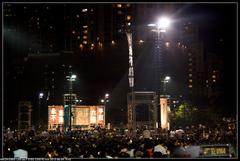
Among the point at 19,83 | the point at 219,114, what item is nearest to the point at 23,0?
the point at 219,114

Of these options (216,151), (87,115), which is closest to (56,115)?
(87,115)

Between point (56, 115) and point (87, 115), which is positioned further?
point (87, 115)

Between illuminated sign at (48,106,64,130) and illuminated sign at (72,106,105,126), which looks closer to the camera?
illuminated sign at (48,106,64,130)

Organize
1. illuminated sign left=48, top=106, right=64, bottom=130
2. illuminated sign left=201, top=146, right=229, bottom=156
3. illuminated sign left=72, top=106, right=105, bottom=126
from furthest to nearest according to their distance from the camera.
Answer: illuminated sign left=72, top=106, right=105, bottom=126
illuminated sign left=48, top=106, right=64, bottom=130
illuminated sign left=201, top=146, right=229, bottom=156

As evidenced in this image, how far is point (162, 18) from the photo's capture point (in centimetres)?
1645

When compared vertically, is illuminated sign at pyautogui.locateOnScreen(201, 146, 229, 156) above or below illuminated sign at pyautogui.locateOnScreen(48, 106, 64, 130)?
below

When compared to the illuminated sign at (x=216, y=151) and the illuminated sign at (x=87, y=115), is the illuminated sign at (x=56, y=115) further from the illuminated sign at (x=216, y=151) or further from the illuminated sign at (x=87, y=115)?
the illuminated sign at (x=216, y=151)

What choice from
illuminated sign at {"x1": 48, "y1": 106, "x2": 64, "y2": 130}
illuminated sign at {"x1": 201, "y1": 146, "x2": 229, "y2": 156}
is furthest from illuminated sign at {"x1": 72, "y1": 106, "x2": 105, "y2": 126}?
illuminated sign at {"x1": 201, "y1": 146, "x2": 229, "y2": 156}

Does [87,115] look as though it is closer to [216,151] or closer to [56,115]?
[56,115]

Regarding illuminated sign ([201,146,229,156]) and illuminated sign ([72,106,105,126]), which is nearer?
illuminated sign ([201,146,229,156])

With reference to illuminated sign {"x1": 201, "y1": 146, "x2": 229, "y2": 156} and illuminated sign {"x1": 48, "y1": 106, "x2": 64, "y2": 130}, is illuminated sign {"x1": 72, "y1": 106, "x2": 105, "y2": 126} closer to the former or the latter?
illuminated sign {"x1": 48, "y1": 106, "x2": 64, "y2": 130}

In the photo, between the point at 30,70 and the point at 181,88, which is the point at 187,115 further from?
the point at 30,70

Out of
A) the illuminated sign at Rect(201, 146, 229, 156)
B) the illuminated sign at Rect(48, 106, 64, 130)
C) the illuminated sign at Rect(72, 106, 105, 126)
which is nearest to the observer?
the illuminated sign at Rect(201, 146, 229, 156)

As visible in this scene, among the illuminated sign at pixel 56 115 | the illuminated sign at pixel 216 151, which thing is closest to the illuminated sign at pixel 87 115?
the illuminated sign at pixel 56 115
